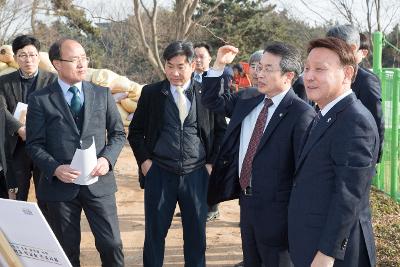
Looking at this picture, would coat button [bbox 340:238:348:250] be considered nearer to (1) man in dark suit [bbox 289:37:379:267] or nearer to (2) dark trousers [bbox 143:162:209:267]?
(1) man in dark suit [bbox 289:37:379:267]

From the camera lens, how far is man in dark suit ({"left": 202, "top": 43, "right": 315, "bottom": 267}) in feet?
9.18

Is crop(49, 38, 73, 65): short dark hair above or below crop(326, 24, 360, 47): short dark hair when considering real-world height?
below

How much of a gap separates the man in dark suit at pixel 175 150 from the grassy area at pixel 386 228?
70.3 inches

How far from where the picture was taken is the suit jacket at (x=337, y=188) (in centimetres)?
207

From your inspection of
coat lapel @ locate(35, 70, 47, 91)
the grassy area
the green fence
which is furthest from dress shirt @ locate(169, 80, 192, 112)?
the green fence

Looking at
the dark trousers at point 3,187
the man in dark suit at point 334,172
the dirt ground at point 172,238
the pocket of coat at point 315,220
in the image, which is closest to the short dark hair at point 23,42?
the dark trousers at point 3,187

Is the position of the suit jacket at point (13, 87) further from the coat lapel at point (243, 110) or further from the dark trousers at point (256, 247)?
the dark trousers at point (256, 247)

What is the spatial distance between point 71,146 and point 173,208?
35.6 inches

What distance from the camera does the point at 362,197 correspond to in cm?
213

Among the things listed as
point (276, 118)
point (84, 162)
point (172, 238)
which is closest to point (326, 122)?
point (276, 118)

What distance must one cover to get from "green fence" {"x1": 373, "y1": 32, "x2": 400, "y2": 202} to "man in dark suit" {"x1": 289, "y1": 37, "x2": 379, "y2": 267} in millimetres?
4088

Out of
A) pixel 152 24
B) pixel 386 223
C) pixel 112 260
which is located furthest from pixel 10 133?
pixel 152 24

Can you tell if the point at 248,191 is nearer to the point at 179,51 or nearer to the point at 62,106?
the point at 179,51

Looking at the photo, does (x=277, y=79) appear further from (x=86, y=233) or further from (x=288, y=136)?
(x=86, y=233)
